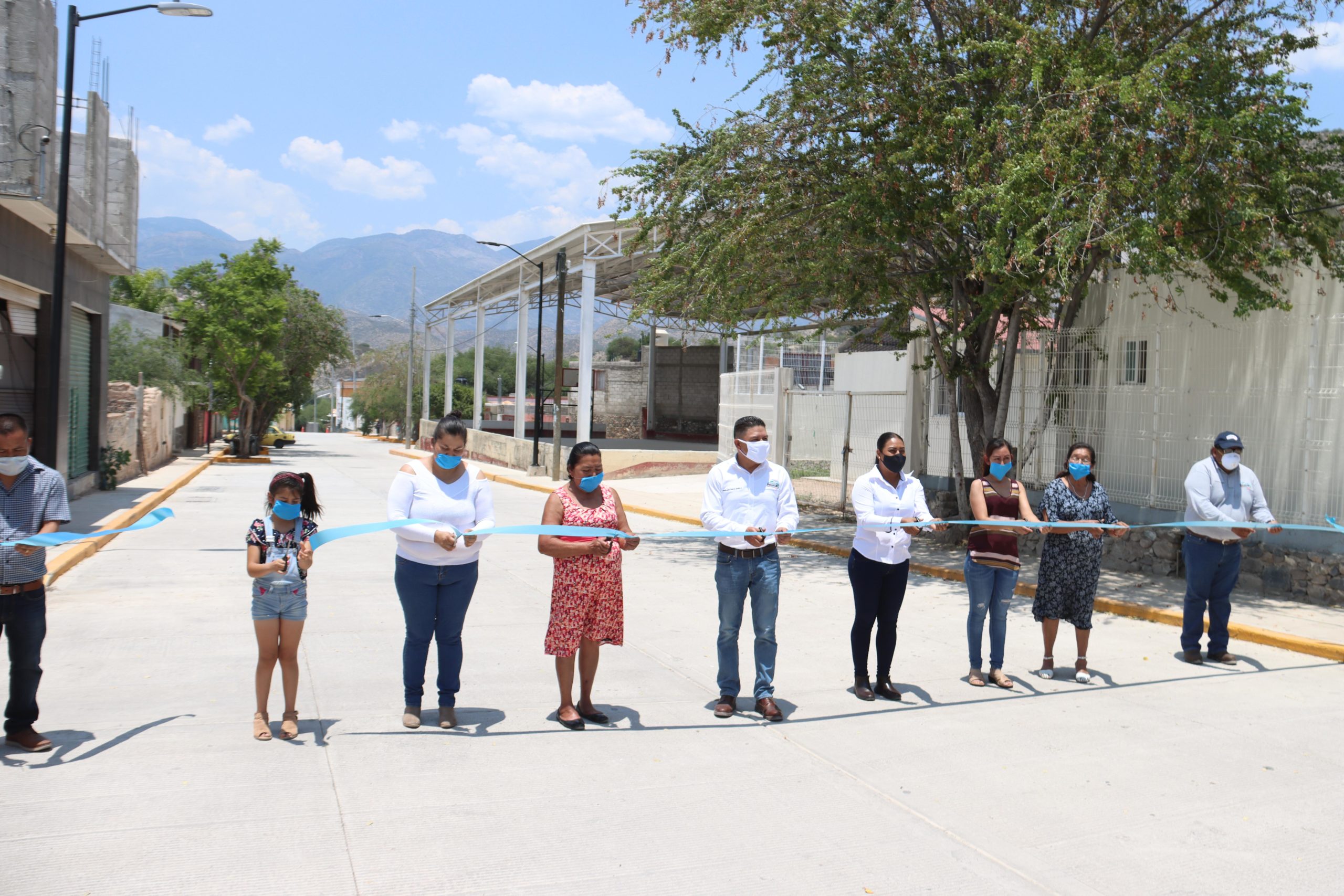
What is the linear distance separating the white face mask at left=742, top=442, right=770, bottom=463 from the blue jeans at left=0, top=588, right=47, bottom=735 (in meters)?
3.80

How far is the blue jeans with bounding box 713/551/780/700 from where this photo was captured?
20.9 feet

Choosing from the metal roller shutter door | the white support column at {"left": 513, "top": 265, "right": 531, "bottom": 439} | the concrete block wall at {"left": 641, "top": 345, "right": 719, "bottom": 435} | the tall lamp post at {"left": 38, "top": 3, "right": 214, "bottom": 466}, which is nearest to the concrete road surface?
the tall lamp post at {"left": 38, "top": 3, "right": 214, "bottom": 466}

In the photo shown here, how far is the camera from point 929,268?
1501cm

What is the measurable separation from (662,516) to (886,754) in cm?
1549

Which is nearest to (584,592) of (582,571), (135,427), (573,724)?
(582,571)

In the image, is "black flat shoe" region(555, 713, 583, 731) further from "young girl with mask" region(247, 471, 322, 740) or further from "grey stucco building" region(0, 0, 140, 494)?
"grey stucco building" region(0, 0, 140, 494)

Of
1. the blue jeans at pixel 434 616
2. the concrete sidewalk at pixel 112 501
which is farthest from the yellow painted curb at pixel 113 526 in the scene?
the blue jeans at pixel 434 616

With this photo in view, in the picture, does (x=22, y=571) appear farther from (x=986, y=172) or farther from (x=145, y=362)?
(x=145, y=362)

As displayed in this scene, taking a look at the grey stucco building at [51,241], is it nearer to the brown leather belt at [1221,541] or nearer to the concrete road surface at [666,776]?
the concrete road surface at [666,776]

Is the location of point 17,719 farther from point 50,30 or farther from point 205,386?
point 205,386

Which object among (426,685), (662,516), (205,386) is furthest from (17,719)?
(205,386)

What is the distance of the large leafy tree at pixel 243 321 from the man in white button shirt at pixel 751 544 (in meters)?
37.0

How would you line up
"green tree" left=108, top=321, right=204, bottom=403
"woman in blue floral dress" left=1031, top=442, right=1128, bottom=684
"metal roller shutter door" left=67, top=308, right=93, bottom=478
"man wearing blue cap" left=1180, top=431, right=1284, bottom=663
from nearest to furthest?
1. "woman in blue floral dress" left=1031, top=442, right=1128, bottom=684
2. "man wearing blue cap" left=1180, top=431, right=1284, bottom=663
3. "metal roller shutter door" left=67, top=308, right=93, bottom=478
4. "green tree" left=108, top=321, right=204, bottom=403

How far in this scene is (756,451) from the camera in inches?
249
